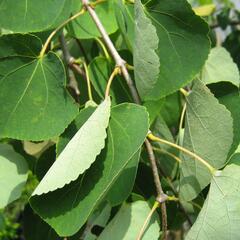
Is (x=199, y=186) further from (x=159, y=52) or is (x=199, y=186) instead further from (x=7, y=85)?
(x=7, y=85)

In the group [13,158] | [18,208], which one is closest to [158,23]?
[13,158]

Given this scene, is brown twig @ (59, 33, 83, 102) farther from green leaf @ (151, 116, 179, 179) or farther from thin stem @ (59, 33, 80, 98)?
green leaf @ (151, 116, 179, 179)

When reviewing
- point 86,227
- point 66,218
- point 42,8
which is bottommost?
point 86,227

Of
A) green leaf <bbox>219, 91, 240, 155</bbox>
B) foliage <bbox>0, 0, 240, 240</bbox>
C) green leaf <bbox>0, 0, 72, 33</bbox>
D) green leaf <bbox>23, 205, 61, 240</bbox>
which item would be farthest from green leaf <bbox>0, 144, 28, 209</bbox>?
green leaf <bbox>219, 91, 240, 155</bbox>

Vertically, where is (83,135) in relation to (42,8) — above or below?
below

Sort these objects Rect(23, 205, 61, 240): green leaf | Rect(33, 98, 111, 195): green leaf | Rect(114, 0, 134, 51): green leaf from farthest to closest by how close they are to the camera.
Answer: Rect(23, 205, 61, 240): green leaf, Rect(114, 0, 134, 51): green leaf, Rect(33, 98, 111, 195): green leaf

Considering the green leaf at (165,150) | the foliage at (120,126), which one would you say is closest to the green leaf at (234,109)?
the foliage at (120,126)
